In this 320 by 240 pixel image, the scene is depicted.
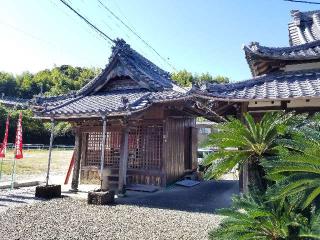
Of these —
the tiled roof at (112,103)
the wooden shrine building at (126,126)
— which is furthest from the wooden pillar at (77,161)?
the tiled roof at (112,103)

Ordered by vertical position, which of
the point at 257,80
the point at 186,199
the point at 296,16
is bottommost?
the point at 186,199

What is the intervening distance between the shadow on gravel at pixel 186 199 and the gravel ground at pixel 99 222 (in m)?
0.71

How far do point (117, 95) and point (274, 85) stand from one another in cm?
935

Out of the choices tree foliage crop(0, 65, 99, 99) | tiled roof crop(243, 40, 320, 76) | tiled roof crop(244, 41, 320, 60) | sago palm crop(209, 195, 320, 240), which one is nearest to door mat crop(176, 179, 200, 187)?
tiled roof crop(243, 40, 320, 76)

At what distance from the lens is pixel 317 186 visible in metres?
3.81

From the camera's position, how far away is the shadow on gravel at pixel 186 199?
1063cm

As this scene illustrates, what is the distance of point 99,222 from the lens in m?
8.45

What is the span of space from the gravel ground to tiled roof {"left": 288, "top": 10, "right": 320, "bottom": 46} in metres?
6.50

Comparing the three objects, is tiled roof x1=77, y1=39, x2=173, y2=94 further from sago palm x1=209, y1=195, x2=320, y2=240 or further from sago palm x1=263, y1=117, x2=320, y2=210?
sago palm x1=263, y1=117, x2=320, y2=210

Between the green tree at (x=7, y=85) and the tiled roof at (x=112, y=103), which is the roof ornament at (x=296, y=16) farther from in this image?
the green tree at (x=7, y=85)

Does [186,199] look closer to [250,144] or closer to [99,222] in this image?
[99,222]

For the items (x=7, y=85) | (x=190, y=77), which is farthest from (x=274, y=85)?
(x=7, y=85)

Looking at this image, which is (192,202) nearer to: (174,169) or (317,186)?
(174,169)

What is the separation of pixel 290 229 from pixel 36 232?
19.8 ft
